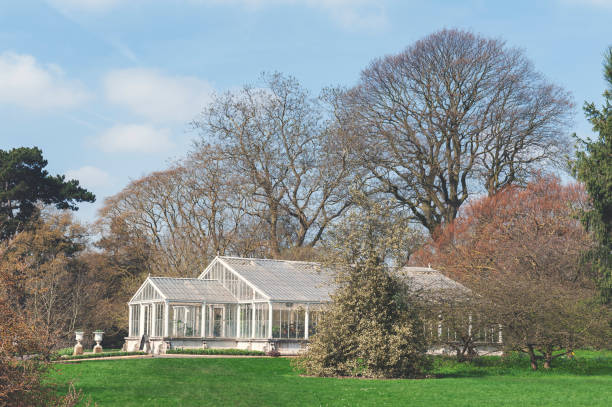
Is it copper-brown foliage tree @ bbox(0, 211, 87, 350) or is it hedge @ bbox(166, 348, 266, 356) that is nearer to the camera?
hedge @ bbox(166, 348, 266, 356)

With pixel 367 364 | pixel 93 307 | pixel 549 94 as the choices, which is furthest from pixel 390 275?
pixel 93 307

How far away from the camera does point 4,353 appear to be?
33.0 ft

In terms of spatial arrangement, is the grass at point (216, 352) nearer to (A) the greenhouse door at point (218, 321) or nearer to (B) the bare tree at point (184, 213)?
(A) the greenhouse door at point (218, 321)

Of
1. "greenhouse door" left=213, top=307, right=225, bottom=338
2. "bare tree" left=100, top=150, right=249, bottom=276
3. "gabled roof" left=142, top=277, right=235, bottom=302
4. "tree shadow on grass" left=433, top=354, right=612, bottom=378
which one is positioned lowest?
"tree shadow on grass" left=433, top=354, right=612, bottom=378

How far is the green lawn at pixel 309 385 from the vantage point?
15328 mm

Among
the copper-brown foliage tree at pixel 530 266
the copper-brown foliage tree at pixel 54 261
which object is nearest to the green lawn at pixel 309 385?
the copper-brown foliage tree at pixel 530 266

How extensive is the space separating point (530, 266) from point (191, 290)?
50.0 ft

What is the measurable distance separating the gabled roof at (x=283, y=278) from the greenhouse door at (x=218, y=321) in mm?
1950

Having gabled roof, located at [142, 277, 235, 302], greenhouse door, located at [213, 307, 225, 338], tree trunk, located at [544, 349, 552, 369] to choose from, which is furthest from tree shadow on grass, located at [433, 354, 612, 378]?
gabled roof, located at [142, 277, 235, 302]

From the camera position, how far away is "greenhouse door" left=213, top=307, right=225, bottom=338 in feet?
110

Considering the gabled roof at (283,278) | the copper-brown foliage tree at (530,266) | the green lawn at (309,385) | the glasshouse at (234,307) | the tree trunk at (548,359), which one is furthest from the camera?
the gabled roof at (283,278)

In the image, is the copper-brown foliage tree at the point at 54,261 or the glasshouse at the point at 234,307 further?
the copper-brown foliage tree at the point at 54,261

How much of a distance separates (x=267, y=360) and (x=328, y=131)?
1758 cm

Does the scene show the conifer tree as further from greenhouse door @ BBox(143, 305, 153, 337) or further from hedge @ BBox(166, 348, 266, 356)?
greenhouse door @ BBox(143, 305, 153, 337)
